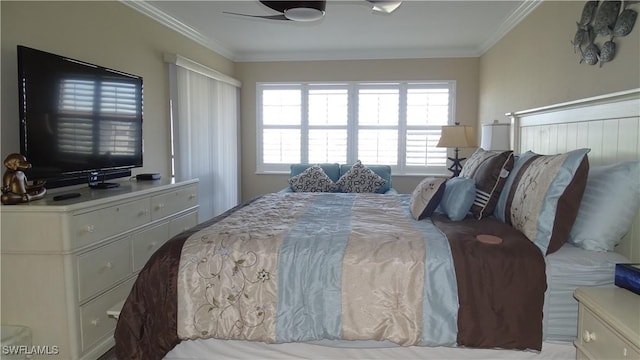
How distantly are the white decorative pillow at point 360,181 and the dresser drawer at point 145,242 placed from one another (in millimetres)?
2476

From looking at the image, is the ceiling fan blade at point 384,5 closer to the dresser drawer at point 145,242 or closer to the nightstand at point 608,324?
the nightstand at point 608,324

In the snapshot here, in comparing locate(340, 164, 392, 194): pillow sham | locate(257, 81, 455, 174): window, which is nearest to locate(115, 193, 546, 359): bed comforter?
locate(340, 164, 392, 194): pillow sham

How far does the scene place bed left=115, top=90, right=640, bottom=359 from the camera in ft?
5.69

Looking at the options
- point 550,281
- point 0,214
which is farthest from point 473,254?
point 0,214

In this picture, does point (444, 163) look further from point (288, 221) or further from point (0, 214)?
point (0, 214)

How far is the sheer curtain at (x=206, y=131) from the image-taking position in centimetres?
402

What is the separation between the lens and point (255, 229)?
2115 millimetres

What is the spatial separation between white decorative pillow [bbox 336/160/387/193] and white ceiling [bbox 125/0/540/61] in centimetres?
164

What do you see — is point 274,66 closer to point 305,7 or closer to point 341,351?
point 305,7

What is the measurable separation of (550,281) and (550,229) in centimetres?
24

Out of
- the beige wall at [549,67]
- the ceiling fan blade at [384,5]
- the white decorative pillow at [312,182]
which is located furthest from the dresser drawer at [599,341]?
the white decorative pillow at [312,182]

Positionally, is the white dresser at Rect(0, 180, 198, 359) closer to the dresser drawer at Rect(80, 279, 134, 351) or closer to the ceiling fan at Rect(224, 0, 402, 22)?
the dresser drawer at Rect(80, 279, 134, 351)

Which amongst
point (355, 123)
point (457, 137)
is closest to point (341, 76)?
point (355, 123)

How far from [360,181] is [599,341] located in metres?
3.60
